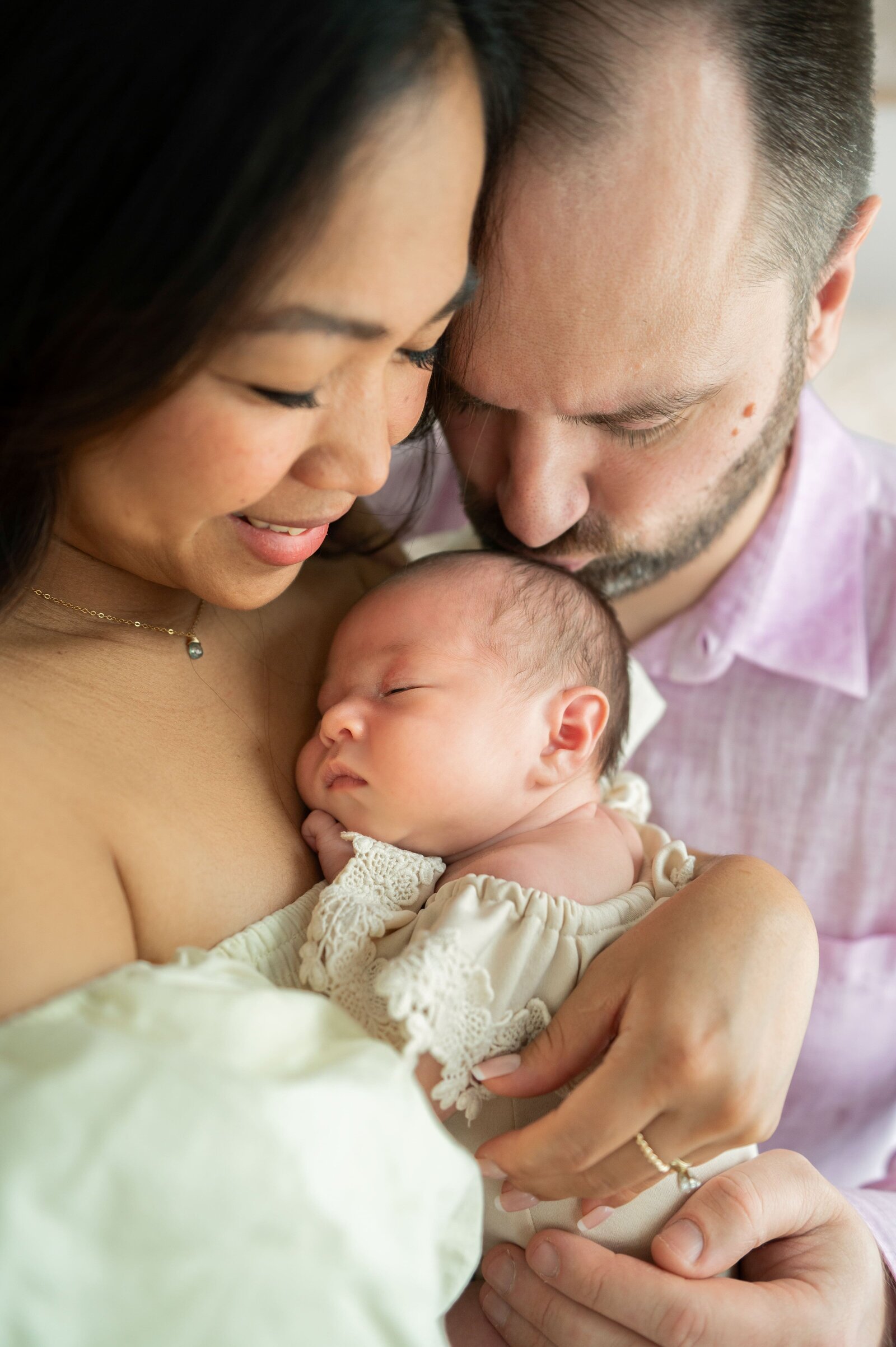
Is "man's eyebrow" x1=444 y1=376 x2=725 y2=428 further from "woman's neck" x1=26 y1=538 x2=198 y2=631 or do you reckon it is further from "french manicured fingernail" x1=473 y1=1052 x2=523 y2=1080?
"french manicured fingernail" x1=473 y1=1052 x2=523 y2=1080

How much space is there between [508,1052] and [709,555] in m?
1.03

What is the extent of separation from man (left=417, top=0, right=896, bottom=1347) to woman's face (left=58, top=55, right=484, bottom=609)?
22 cm

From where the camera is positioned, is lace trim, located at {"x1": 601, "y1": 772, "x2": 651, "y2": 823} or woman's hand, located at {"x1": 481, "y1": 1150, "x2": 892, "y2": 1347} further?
lace trim, located at {"x1": 601, "y1": 772, "x2": 651, "y2": 823}

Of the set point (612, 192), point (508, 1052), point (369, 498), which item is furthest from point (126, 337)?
point (369, 498)

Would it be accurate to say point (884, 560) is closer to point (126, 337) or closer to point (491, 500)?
point (491, 500)

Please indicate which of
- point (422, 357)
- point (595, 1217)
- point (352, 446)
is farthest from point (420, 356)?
point (595, 1217)

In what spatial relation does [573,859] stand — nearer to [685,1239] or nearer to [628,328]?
[685,1239]

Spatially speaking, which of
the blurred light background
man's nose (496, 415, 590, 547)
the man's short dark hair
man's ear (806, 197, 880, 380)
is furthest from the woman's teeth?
the blurred light background

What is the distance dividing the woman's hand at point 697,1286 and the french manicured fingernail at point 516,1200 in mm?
68

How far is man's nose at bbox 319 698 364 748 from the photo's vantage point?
3.49 feet

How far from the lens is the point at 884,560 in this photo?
1730 mm

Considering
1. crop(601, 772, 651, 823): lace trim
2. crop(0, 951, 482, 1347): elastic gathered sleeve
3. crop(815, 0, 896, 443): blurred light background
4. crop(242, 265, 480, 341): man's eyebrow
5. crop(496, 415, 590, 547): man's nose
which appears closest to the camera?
crop(0, 951, 482, 1347): elastic gathered sleeve

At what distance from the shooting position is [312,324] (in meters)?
0.78

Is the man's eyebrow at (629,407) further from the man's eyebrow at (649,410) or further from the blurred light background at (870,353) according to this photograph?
the blurred light background at (870,353)
